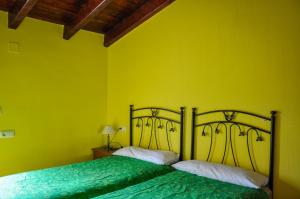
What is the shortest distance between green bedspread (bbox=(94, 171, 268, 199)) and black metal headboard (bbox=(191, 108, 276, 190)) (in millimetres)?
493

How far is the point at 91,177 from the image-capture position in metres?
2.60

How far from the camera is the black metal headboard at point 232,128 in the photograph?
8.49ft

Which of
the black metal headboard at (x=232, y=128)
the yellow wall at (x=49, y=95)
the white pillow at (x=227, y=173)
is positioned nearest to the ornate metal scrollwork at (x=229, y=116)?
the black metal headboard at (x=232, y=128)

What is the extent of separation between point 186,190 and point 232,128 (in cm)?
97

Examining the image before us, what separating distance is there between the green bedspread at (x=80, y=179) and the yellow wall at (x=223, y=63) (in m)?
0.85

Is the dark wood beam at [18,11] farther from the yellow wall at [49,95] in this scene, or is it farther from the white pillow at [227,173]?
the white pillow at [227,173]

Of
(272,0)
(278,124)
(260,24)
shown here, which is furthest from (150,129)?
(272,0)

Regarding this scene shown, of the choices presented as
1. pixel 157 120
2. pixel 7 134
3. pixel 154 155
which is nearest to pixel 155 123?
pixel 157 120

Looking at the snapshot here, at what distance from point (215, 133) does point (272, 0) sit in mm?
1543

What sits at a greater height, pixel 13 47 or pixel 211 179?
pixel 13 47

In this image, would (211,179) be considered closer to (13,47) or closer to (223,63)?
(223,63)

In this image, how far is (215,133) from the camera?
3018 mm

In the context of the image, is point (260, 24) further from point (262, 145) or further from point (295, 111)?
point (262, 145)

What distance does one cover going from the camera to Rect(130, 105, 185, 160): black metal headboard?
11.0ft
